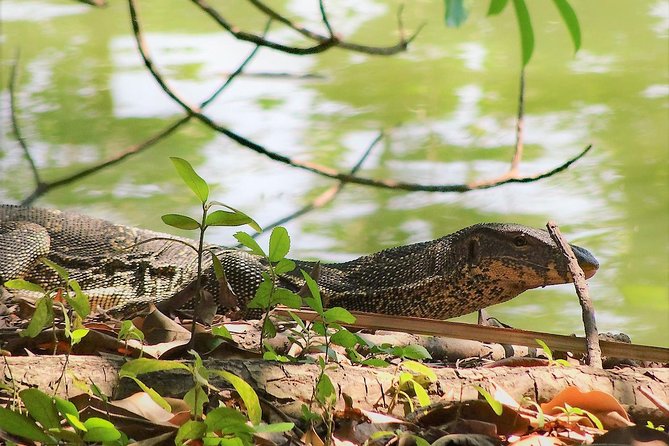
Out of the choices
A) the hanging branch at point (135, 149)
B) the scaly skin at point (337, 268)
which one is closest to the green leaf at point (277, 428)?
the scaly skin at point (337, 268)

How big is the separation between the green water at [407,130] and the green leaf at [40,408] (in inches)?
178

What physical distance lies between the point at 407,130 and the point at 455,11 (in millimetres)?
7914

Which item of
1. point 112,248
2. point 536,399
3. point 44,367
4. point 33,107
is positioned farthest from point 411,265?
point 33,107

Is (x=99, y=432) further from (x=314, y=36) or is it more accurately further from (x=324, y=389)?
(x=314, y=36)

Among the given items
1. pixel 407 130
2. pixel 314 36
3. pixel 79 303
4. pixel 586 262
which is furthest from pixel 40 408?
pixel 407 130

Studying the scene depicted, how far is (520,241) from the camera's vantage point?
14.7 ft

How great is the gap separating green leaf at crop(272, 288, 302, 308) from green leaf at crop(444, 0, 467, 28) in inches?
39.9

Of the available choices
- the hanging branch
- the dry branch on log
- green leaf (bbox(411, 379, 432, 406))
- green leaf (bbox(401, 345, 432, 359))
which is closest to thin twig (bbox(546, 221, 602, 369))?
the dry branch on log

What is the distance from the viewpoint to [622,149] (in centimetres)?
899

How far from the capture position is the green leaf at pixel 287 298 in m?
2.48

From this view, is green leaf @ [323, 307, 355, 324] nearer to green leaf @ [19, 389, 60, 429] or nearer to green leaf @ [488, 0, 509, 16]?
green leaf @ [19, 389, 60, 429]

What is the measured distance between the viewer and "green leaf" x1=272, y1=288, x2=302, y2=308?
97.7 inches

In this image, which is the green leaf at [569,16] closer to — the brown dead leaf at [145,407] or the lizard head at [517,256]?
the brown dead leaf at [145,407]

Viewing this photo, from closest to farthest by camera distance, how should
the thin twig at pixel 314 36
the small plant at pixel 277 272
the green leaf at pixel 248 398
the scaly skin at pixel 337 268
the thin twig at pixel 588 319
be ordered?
the green leaf at pixel 248 398, the small plant at pixel 277 272, the thin twig at pixel 588 319, the thin twig at pixel 314 36, the scaly skin at pixel 337 268
